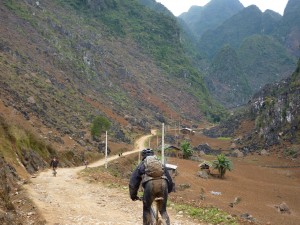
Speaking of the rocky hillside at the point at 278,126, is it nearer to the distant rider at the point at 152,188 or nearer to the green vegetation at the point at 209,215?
the green vegetation at the point at 209,215

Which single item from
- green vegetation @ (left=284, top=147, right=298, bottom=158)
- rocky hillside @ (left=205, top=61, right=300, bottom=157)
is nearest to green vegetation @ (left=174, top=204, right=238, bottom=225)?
green vegetation @ (left=284, top=147, right=298, bottom=158)

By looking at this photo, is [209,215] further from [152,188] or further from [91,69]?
[91,69]

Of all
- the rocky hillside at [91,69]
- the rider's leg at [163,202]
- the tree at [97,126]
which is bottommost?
the rider's leg at [163,202]

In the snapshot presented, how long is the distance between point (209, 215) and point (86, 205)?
15.9 ft

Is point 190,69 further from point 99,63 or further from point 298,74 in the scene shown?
point 298,74

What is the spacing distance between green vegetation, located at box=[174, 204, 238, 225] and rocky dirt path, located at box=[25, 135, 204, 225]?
1.47 ft

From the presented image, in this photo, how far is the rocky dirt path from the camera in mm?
12062

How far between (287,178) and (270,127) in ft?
121

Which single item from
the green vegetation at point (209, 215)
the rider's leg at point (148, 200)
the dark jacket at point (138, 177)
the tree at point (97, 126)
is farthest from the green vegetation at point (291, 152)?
the rider's leg at point (148, 200)

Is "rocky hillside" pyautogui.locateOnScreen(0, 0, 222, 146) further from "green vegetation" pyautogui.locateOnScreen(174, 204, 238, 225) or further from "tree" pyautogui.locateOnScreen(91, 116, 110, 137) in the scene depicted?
"green vegetation" pyautogui.locateOnScreen(174, 204, 238, 225)

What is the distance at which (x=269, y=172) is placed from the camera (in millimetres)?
52406

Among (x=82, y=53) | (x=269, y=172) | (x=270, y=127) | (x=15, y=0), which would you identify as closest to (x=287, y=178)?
(x=269, y=172)

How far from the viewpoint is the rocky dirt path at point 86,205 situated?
39.6 feet

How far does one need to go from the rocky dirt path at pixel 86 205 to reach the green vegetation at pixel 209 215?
0.45 meters
